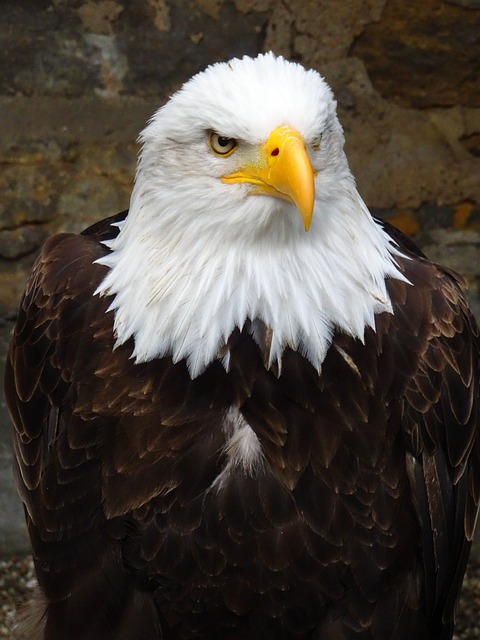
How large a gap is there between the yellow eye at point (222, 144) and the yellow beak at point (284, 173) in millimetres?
46

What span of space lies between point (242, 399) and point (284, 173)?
58 centimetres

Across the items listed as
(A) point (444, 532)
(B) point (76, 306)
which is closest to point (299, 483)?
(A) point (444, 532)

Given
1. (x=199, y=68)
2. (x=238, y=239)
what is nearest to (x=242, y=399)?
(x=238, y=239)

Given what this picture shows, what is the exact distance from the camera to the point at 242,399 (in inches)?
99.1

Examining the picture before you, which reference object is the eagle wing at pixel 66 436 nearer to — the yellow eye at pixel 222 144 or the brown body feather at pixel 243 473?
the brown body feather at pixel 243 473

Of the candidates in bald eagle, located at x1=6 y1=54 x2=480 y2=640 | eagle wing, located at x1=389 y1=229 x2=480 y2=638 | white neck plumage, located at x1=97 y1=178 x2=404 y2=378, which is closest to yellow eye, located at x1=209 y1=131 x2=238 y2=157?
bald eagle, located at x1=6 y1=54 x2=480 y2=640

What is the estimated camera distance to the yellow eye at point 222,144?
227cm

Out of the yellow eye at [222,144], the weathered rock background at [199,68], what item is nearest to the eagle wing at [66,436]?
the yellow eye at [222,144]

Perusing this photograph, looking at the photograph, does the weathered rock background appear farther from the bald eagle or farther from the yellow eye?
the yellow eye

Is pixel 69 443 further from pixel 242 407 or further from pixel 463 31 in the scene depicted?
pixel 463 31

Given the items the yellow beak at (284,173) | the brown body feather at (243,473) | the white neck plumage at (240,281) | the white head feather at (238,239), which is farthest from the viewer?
the brown body feather at (243,473)

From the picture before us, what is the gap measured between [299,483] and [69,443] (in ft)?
1.73

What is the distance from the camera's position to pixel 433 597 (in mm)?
2812

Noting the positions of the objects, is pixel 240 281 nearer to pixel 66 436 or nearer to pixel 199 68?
pixel 66 436
